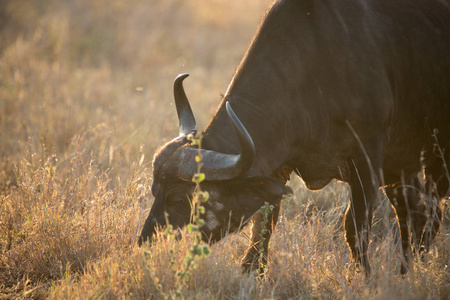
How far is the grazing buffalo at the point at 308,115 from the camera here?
13.0 feet

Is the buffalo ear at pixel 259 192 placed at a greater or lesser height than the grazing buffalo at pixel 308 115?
lesser

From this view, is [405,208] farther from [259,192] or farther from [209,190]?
[209,190]

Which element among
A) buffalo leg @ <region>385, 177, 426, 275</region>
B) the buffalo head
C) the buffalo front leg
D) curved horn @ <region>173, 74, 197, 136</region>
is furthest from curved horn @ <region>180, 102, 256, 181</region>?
buffalo leg @ <region>385, 177, 426, 275</region>

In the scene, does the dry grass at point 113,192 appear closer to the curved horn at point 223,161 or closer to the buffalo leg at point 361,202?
the buffalo leg at point 361,202

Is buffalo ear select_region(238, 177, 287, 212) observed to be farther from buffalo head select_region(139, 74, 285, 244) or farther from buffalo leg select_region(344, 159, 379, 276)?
buffalo leg select_region(344, 159, 379, 276)

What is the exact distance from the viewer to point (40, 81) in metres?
10.1

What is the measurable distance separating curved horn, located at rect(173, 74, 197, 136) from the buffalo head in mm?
143

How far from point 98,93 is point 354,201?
7051 mm

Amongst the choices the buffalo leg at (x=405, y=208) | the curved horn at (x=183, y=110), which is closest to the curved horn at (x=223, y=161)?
the curved horn at (x=183, y=110)

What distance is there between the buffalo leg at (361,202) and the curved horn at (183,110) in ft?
4.26

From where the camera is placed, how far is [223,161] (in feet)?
12.3

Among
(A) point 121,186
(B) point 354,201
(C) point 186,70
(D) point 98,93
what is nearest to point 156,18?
(C) point 186,70

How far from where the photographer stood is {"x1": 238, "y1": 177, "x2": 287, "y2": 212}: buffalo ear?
3.88 meters

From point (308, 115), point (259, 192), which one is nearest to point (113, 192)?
point (259, 192)
